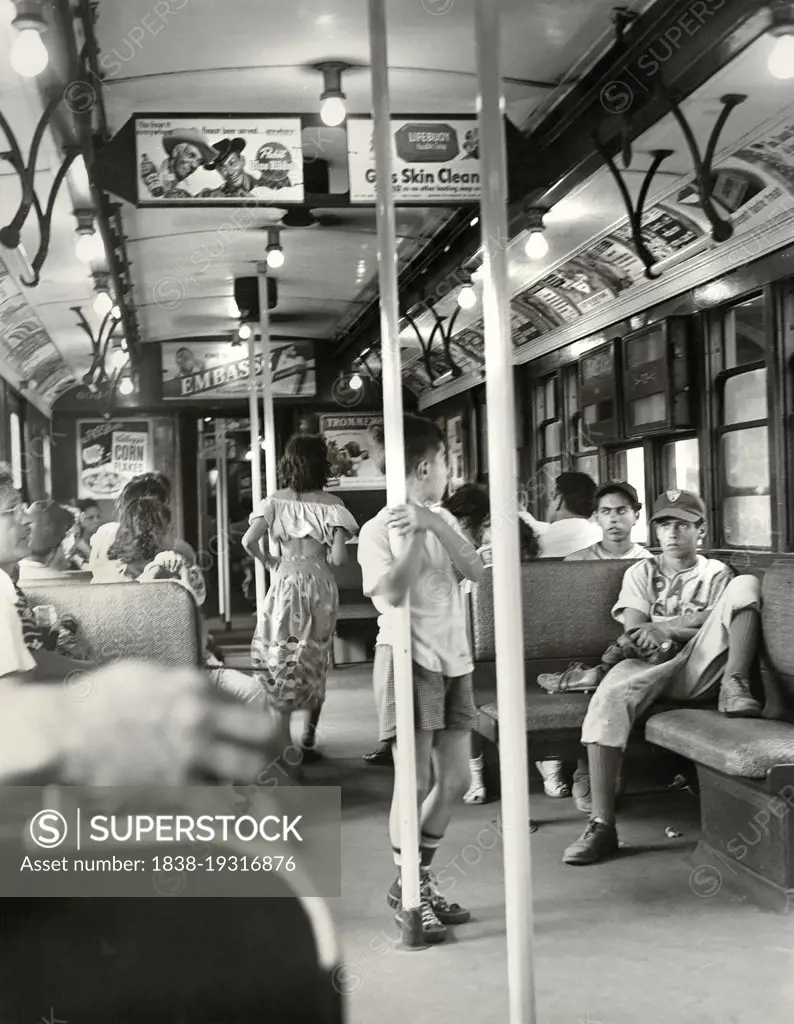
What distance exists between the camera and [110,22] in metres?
4.89

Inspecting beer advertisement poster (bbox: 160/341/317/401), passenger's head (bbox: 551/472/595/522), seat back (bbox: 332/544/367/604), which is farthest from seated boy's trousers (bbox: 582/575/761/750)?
beer advertisement poster (bbox: 160/341/317/401)

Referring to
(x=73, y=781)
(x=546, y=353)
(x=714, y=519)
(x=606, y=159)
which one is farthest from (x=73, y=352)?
(x=73, y=781)

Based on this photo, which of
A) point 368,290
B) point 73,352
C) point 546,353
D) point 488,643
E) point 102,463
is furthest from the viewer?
point 102,463

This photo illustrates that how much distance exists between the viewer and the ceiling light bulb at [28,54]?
362cm

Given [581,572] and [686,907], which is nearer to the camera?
[686,907]

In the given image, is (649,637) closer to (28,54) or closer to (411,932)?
(411,932)

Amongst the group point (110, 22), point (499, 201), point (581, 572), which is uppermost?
point (110, 22)

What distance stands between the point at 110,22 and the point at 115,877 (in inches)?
157

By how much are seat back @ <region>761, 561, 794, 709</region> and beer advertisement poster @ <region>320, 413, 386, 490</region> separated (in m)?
11.3

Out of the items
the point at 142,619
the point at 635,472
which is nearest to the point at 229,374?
the point at 635,472

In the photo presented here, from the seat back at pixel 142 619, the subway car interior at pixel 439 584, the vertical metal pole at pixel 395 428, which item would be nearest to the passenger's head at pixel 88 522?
the subway car interior at pixel 439 584

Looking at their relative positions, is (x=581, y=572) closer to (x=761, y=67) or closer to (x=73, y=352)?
(x=761, y=67)

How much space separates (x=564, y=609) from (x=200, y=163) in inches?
102

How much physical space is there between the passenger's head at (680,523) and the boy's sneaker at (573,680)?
0.59 m
